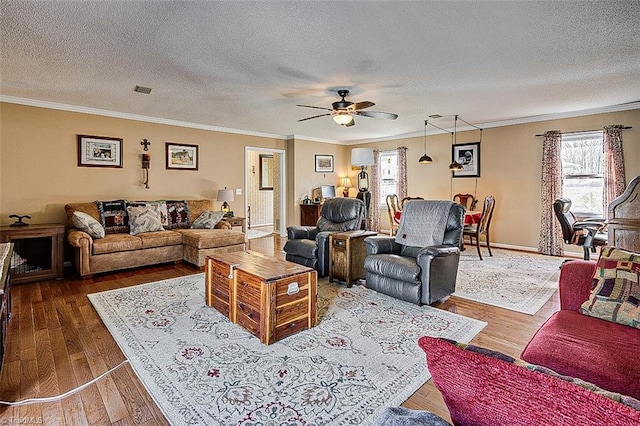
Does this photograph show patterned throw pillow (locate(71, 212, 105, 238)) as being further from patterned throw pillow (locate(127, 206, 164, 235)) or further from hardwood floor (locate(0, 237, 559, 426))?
hardwood floor (locate(0, 237, 559, 426))

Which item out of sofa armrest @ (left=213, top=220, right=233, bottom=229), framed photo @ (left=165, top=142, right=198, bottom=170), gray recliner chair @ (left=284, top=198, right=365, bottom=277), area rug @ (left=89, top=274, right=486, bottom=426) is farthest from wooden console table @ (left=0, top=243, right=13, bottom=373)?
framed photo @ (left=165, top=142, right=198, bottom=170)

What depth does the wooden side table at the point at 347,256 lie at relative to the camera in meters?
4.04

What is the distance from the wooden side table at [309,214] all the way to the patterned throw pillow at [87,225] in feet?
14.4

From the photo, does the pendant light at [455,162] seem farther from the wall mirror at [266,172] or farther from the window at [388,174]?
the wall mirror at [266,172]

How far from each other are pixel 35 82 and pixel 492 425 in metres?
5.34

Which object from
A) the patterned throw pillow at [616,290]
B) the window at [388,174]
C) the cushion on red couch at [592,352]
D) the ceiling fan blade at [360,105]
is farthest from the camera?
the window at [388,174]

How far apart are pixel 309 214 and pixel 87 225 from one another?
4.58 metres

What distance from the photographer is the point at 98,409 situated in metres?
1.89

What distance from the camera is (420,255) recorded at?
3398 millimetres

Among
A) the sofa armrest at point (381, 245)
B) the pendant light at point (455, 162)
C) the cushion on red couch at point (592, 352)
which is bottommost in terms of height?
the cushion on red couch at point (592, 352)

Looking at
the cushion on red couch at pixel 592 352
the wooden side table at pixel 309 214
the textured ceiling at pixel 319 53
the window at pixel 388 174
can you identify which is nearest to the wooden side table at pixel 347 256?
the textured ceiling at pixel 319 53

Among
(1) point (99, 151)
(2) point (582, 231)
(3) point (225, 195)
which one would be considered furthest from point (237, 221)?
(2) point (582, 231)

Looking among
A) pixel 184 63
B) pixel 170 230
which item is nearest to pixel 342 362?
pixel 184 63

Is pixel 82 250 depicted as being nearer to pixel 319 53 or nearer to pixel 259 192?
pixel 319 53
